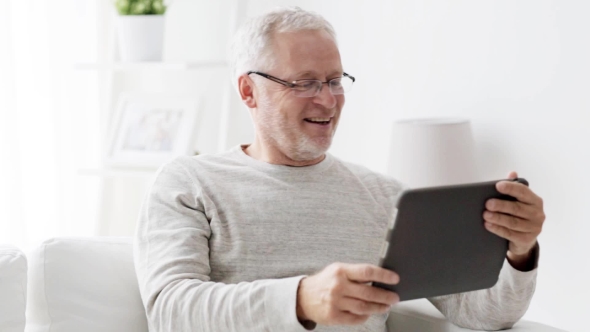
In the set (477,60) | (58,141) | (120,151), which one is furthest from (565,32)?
(58,141)

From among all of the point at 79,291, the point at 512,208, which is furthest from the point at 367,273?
the point at 79,291

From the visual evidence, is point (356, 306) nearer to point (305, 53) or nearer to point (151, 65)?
point (305, 53)

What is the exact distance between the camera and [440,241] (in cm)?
143

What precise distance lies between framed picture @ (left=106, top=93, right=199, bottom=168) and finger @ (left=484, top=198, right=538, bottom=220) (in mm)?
1822

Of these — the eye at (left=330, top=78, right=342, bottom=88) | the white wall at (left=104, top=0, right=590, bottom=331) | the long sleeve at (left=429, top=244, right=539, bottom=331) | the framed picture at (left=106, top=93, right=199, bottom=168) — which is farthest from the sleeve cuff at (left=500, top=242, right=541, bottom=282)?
the framed picture at (left=106, top=93, right=199, bottom=168)

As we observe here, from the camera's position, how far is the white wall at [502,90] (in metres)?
2.49

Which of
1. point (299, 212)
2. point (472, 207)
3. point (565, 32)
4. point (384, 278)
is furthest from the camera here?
point (565, 32)

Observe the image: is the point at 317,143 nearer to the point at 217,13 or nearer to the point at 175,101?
the point at 175,101

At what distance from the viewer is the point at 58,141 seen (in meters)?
3.39

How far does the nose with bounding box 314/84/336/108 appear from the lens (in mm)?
1816

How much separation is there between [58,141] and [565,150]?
1.92m

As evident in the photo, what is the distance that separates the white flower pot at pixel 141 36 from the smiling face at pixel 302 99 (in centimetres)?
138

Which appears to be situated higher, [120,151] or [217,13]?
[217,13]

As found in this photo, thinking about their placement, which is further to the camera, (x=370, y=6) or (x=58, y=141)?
(x=58, y=141)
